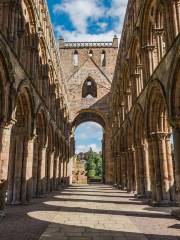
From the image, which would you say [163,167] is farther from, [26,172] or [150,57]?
[26,172]

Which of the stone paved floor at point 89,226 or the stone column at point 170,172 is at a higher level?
the stone column at point 170,172

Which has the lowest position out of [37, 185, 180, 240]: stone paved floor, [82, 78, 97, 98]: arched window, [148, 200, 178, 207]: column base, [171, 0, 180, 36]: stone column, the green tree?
[37, 185, 180, 240]: stone paved floor

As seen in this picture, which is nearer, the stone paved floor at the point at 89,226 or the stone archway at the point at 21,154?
the stone paved floor at the point at 89,226

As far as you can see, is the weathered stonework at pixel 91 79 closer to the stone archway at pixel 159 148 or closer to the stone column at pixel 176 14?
the stone archway at pixel 159 148

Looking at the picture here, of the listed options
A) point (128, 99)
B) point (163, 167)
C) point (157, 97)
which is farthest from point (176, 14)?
point (128, 99)

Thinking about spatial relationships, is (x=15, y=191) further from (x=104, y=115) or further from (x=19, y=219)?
(x=104, y=115)

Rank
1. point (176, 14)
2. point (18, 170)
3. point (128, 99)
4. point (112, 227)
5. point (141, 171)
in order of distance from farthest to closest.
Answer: point (128, 99), point (141, 171), point (18, 170), point (176, 14), point (112, 227)

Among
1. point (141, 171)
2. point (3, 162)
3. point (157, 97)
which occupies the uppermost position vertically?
point (157, 97)

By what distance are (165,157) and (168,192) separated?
4.69 feet

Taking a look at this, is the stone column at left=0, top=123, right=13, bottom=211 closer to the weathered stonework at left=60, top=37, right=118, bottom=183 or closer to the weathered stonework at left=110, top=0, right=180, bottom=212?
the weathered stonework at left=110, top=0, right=180, bottom=212

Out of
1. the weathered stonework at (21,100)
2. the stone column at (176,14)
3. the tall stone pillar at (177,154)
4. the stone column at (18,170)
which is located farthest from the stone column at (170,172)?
the stone column at (18,170)

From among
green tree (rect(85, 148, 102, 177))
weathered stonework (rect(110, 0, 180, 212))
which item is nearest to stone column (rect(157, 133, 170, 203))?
weathered stonework (rect(110, 0, 180, 212))

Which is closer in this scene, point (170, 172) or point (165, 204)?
point (165, 204)

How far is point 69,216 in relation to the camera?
28.7 feet
